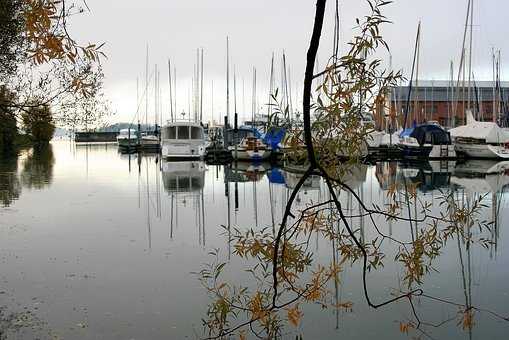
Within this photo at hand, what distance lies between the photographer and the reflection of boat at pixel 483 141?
167ft

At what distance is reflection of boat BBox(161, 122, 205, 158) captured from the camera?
49.8 metres

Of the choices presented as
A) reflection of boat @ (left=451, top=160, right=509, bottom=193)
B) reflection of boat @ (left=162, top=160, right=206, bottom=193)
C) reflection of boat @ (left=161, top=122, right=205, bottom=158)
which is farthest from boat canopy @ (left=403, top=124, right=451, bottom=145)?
reflection of boat @ (left=162, top=160, right=206, bottom=193)

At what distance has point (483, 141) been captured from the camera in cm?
5238

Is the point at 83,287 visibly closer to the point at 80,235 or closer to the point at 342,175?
the point at 80,235

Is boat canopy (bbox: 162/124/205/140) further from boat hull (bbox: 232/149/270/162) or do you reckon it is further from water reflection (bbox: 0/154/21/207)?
water reflection (bbox: 0/154/21/207)

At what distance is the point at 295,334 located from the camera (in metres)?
7.51

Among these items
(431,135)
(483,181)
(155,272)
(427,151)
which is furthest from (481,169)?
(155,272)

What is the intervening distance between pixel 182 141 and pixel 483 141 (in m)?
26.8

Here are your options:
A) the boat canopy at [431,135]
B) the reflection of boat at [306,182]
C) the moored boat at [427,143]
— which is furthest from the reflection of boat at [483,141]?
the reflection of boat at [306,182]

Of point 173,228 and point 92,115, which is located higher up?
point 92,115

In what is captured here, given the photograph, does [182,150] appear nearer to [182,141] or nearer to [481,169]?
[182,141]

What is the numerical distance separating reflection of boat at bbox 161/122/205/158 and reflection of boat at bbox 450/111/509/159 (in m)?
23.7

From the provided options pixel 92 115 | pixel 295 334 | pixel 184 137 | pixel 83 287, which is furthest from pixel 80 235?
pixel 184 137

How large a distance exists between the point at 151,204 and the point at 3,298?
12.0 meters
